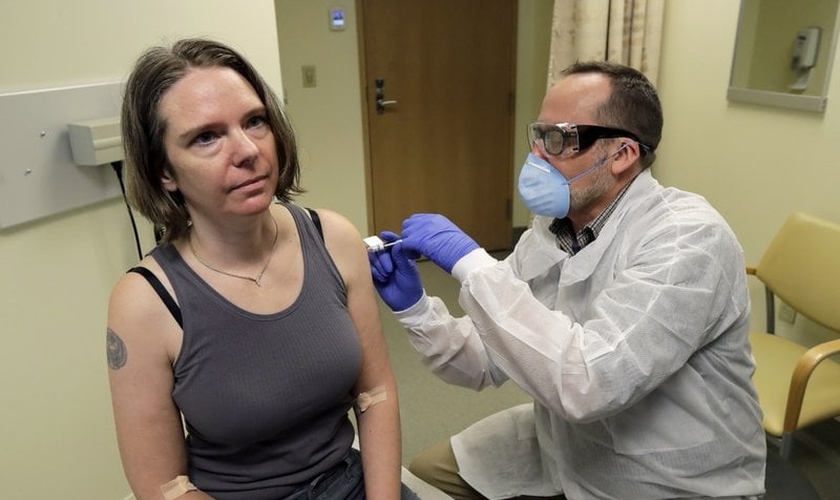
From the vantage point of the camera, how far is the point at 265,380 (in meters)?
0.92

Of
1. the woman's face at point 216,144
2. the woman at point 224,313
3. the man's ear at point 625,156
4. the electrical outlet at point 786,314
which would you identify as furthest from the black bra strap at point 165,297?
→ the electrical outlet at point 786,314

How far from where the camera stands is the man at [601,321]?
39.5 inches

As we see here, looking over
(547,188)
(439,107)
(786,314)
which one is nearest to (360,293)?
(547,188)

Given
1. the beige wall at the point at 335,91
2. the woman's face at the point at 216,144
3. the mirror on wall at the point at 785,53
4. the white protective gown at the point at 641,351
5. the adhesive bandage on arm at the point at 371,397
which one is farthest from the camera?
the beige wall at the point at 335,91

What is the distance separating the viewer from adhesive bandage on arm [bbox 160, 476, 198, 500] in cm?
92

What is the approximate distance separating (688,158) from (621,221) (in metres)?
1.74

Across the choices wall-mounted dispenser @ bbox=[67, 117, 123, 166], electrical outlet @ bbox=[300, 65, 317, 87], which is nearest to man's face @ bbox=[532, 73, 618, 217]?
wall-mounted dispenser @ bbox=[67, 117, 123, 166]

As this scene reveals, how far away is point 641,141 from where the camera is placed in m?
1.24

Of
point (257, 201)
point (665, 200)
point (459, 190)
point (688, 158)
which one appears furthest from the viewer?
point (459, 190)

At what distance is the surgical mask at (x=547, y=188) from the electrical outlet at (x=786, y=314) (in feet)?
5.02

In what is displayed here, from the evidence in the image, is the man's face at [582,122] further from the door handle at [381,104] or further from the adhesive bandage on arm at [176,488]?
the door handle at [381,104]

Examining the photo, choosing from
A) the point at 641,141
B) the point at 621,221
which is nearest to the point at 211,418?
the point at 621,221

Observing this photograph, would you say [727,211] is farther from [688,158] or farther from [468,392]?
[468,392]

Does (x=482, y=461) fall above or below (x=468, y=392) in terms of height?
above
